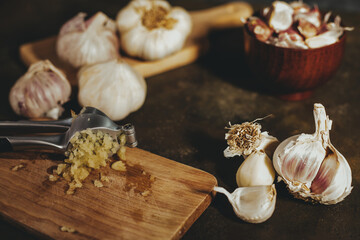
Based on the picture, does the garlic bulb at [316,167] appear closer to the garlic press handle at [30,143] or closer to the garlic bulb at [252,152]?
the garlic bulb at [252,152]

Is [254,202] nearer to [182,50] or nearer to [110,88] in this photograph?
[110,88]

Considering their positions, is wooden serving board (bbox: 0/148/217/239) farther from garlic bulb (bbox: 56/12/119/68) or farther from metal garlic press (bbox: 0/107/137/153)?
garlic bulb (bbox: 56/12/119/68)

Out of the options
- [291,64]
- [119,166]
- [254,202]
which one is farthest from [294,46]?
[119,166]

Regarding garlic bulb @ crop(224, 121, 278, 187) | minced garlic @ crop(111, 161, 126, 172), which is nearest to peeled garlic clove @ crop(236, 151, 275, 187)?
garlic bulb @ crop(224, 121, 278, 187)

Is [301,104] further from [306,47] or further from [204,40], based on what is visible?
[204,40]

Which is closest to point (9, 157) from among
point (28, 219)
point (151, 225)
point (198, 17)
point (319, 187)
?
point (28, 219)

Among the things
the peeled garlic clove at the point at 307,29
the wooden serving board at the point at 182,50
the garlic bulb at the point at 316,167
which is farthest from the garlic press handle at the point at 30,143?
the peeled garlic clove at the point at 307,29
